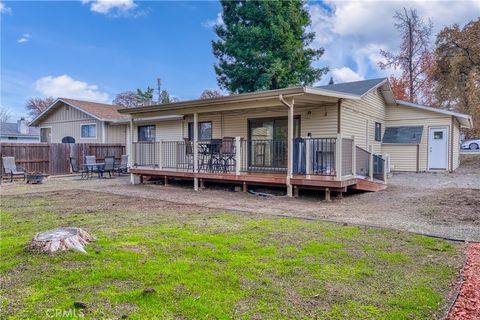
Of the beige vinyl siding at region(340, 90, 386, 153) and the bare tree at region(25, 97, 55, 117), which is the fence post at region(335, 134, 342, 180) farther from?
the bare tree at region(25, 97, 55, 117)

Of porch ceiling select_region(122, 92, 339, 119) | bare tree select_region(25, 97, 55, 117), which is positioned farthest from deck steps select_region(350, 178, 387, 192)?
bare tree select_region(25, 97, 55, 117)

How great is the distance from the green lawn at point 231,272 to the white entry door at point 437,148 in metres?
11.8

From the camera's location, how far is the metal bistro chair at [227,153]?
10297mm

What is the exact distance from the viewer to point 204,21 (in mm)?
21219

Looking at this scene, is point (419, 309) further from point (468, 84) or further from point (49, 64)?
point (49, 64)

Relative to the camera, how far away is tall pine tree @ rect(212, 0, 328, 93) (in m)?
19.9

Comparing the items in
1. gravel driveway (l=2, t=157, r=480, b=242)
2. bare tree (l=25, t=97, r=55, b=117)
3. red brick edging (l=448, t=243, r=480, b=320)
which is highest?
bare tree (l=25, t=97, r=55, b=117)

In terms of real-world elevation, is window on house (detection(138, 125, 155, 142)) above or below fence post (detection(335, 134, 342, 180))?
above

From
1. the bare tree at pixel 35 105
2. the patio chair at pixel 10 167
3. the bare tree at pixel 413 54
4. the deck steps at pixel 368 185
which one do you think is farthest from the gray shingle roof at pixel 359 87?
the bare tree at pixel 35 105

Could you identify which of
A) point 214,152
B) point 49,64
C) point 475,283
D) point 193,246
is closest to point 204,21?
point 49,64

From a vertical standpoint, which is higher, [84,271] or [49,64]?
[49,64]

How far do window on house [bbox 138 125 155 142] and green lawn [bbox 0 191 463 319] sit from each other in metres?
11.4

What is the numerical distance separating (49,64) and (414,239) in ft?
78.1

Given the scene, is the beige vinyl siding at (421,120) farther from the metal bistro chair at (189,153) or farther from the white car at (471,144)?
the white car at (471,144)
